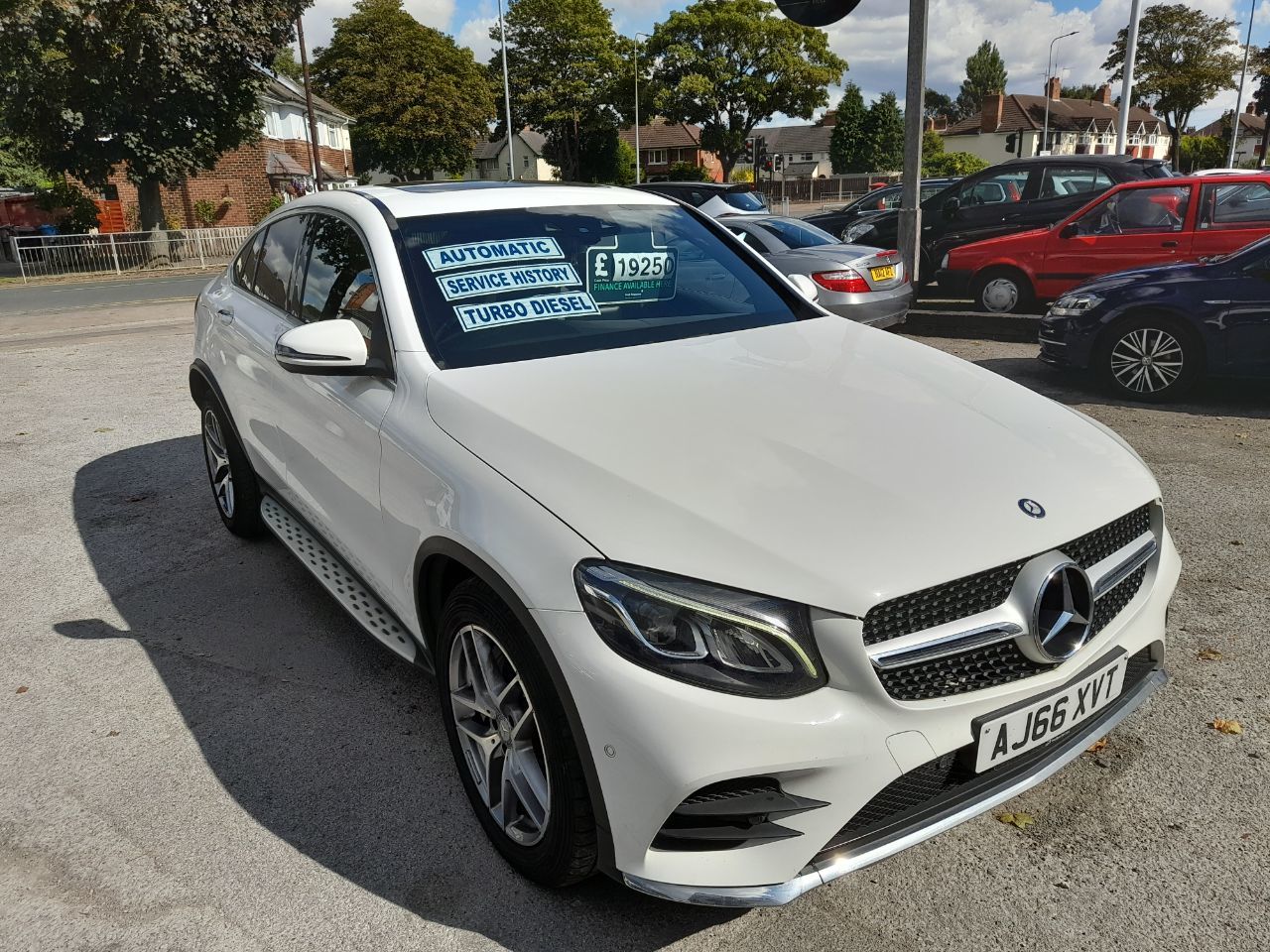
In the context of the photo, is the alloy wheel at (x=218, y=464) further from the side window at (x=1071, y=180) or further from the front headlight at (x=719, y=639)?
the side window at (x=1071, y=180)

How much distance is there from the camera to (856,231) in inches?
569

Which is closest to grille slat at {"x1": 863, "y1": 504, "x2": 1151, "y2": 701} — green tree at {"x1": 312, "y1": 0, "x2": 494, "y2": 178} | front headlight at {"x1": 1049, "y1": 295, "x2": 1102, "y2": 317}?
front headlight at {"x1": 1049, "y1": 295, "x2": 1102, "y2": 317}

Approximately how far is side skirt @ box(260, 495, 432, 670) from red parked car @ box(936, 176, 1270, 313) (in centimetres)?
834

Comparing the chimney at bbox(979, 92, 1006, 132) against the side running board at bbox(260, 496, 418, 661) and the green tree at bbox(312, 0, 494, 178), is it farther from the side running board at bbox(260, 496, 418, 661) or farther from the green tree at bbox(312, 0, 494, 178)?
the side running board at bbox(260, 496, 418, 661)

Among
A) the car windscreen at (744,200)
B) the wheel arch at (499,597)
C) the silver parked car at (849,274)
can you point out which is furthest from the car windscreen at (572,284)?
the car windscreen at (744,200)

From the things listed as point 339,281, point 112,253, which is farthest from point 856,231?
point 112,253

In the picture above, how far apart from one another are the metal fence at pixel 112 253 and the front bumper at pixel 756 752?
27.3 m

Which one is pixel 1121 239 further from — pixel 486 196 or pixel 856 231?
pixel 486 196

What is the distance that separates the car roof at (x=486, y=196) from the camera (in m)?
3.55

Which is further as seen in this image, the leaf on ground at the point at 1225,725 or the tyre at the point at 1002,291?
the tyre at the point at 1002,291

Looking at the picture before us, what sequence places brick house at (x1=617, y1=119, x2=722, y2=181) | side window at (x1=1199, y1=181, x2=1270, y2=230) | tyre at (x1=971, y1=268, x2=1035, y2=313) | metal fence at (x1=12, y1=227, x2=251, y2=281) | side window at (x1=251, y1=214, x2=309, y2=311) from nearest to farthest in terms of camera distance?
side window at (x1=251, y1=214, x2=309, y2=311)
side window at (x1=1199, y1=181, x2=1270, y2=230)
tyre at (x1=971, y1=268, x2=1035, y2=313)
metal fence at (x1=12, y1=227, x2=251, y2=281)
brick house at (x1=617, y1=119, x2=722, y2=181)

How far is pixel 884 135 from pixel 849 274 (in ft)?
249

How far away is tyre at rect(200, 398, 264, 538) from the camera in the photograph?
4781 mm

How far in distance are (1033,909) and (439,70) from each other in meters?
66.0
